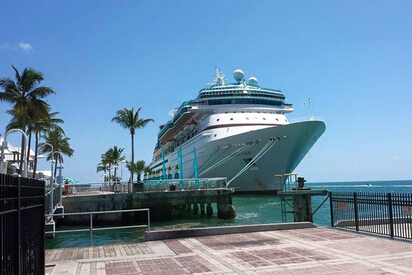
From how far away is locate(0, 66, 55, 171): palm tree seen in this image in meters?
29.2

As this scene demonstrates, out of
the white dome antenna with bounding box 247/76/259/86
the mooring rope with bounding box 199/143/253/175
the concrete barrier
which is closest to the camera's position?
the concrete barrier

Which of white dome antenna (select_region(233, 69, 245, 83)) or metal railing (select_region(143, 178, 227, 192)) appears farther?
white dome antenna (select_region(233, 69, 245, 83))

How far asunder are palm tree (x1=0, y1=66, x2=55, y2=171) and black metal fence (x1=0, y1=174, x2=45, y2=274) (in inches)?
1028

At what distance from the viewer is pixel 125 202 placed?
85.4ft

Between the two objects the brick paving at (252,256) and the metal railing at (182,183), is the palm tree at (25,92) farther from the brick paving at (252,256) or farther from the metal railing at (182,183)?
the brick paving at (252,256)

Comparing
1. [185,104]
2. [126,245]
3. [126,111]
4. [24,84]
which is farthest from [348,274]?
[185,104]

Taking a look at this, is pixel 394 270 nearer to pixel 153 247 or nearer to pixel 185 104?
pixel 153 247

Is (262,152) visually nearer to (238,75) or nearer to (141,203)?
(141,203)

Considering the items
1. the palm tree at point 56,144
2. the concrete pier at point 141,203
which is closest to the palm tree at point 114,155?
the palm tree at point 56,144

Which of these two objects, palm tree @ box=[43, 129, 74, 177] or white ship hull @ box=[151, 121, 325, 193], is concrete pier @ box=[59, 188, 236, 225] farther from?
palm tree @ box=[43, 129, 74, 177]

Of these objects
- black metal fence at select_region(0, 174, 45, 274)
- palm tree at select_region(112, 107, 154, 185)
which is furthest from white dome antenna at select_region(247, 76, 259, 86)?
black metal fence at select_region(0, 174, 45, 274)

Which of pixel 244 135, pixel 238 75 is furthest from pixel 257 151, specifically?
pixel 238 75

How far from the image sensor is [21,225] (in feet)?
14.5

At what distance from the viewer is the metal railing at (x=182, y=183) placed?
27344mm
